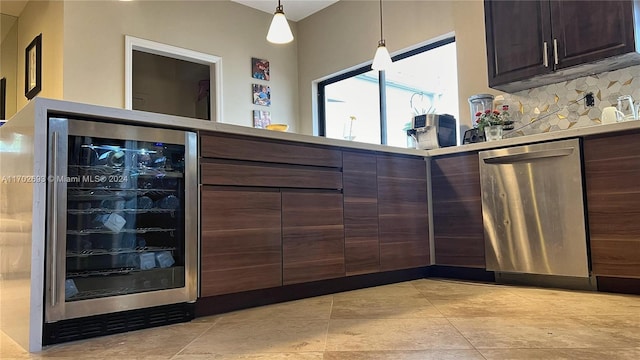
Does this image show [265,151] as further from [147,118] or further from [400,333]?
[400,333]

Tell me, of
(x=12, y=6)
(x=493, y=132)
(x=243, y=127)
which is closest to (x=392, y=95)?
(x=493, y=132)

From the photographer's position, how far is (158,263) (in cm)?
195

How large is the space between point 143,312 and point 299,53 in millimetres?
4002

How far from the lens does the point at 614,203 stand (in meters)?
2.38

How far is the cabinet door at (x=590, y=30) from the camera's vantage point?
8.23 feet

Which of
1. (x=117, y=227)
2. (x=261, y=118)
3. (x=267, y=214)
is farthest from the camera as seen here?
(x=261, y=118)

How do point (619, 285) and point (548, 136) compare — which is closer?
point (619, 285)

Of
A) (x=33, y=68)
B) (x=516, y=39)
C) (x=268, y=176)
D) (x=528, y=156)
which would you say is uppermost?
(x=33, y=68)

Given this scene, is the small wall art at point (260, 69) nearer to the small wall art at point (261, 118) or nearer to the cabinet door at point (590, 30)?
the small wall art at point (261, 118)

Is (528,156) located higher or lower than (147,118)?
lower

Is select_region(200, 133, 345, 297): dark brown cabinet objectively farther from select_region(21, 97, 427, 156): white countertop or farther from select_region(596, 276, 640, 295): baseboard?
select_region(596, 276, 640, 295): baseboard

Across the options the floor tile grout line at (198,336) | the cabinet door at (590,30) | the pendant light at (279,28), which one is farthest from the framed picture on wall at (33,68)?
the cabinet door at (590,30)

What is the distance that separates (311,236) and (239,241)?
18.0 inches

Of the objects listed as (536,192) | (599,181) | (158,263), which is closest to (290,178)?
(158,263)
